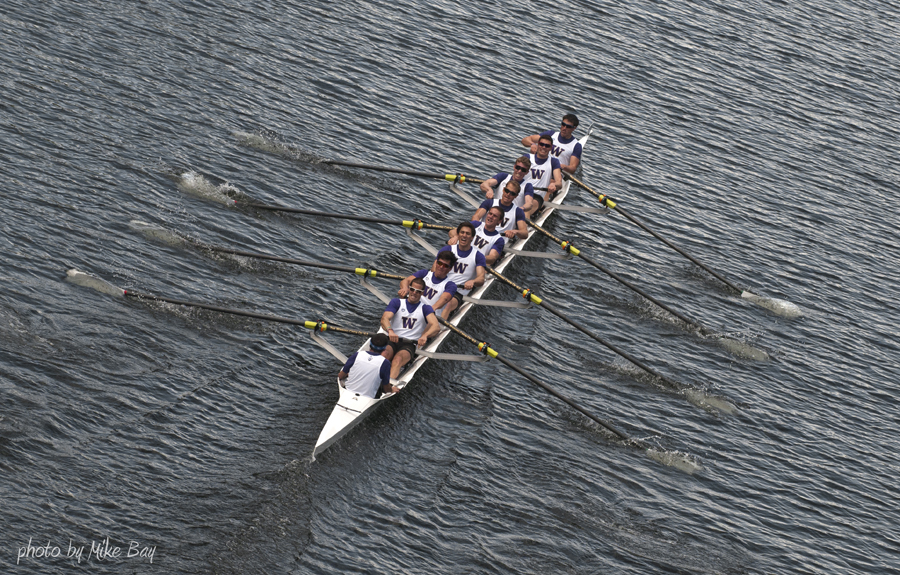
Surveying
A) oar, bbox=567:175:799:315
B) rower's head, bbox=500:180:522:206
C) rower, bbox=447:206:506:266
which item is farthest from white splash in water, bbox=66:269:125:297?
oar, bbox=567:175:799:315

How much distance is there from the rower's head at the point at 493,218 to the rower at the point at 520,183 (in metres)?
1.54

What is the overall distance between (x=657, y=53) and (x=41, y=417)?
3192 centimetres

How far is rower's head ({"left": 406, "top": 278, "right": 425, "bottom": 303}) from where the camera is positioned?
19719 mm

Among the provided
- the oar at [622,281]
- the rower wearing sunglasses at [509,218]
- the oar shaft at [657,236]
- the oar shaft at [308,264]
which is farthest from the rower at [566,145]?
the oar shaft at [308,264]

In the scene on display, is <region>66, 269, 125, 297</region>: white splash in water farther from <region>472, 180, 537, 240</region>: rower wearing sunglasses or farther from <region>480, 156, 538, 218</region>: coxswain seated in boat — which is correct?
<region>480, 156, 538, 218</region>: coxswain seated in boat

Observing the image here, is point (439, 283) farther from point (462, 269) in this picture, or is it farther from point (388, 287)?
point (388, 287)

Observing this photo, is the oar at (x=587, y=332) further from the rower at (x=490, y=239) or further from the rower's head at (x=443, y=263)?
the rower's head at (x=443, y=263)

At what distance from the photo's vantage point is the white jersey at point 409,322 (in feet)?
67.0

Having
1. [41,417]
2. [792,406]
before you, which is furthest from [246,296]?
[792,406]

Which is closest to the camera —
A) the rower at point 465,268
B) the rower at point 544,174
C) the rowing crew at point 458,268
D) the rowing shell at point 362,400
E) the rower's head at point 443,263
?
the rowing shell at point 362,400

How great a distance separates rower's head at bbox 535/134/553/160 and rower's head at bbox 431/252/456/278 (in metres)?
7.41

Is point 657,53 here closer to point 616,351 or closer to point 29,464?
point 616,351

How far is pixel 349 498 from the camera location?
17125mm

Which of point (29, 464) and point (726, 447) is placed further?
point (726, 447)
